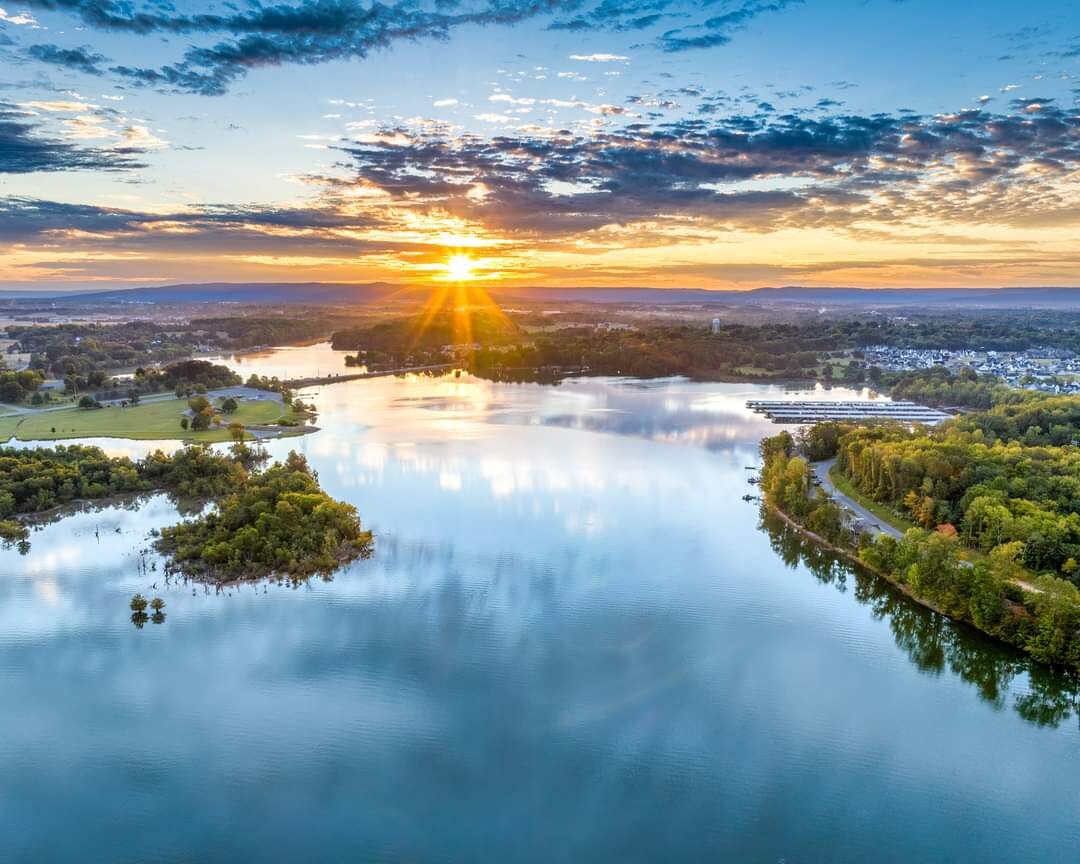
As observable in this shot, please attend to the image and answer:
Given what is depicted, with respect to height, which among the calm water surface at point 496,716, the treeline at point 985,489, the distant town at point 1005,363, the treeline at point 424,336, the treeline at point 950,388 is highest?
the treeline at point 424,336

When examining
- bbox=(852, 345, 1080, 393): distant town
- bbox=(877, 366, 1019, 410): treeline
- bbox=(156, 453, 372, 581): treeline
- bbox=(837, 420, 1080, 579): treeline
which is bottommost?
bbox=(156, 453, 372, 581): treeline

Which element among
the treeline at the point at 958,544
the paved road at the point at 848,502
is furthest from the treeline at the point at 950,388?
the treeline at the point at 958,544

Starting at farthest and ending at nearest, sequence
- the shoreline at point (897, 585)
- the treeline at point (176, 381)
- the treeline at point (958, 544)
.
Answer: the treeline at point (176, 381) < the shoreline at point (897, 585) < the treeline at point (958, 544)

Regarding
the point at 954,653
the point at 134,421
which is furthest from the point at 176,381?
the point at 954,653

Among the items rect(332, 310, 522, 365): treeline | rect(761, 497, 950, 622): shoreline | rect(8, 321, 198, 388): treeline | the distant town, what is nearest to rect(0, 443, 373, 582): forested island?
rect(761, 497, 950, 622): shoreline

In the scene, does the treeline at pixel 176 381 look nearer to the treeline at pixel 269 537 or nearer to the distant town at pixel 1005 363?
the treeline at pixel 269 537

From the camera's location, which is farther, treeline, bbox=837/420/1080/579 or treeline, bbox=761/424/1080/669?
treeline, bbox=837/420/1080/579

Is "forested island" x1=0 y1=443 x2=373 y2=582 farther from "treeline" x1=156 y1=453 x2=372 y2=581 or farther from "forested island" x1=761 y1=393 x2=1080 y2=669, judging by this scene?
"forested island" x1=761 y1=393 x2=1080 y2=669
